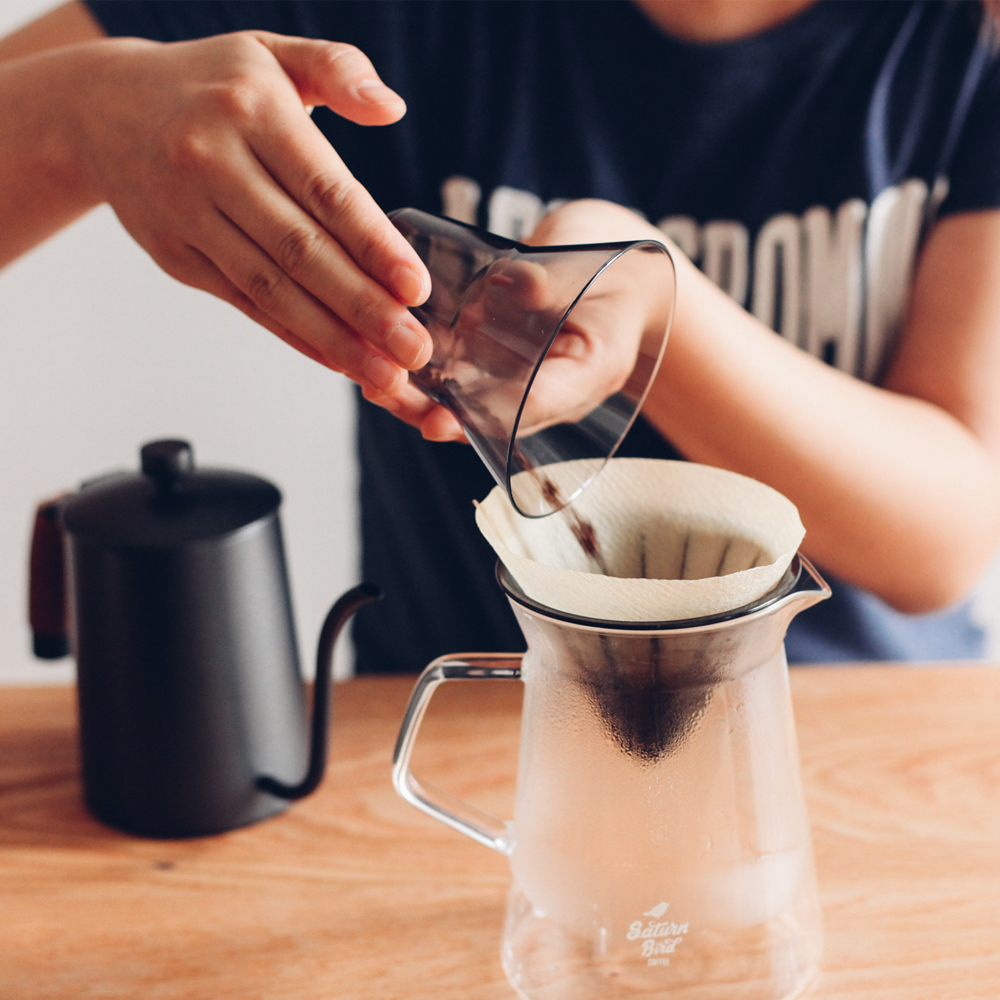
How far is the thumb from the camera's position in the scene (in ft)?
1.55

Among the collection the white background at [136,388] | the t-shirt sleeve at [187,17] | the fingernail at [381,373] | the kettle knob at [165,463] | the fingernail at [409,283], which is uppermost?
the t-shirt sleeve at [187,17]

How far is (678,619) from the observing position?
1.14ft

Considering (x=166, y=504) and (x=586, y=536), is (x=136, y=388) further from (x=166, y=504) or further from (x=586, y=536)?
(x=586, y=536)

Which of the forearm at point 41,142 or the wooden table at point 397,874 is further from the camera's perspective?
the forearm at point 41,142

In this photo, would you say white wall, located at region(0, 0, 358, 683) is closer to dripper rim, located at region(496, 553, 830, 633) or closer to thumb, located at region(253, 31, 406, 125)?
thumb, located at region(253, 31, 406, 125)

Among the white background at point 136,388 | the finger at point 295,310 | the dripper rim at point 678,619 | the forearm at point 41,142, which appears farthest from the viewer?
the white background at point 136,388

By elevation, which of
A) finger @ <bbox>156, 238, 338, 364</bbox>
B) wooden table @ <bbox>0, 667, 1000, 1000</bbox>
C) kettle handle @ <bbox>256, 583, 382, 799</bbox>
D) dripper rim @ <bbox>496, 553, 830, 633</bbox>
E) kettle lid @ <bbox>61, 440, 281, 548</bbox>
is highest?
finger @ <bbox>156, 238, 338, 364</bbox>

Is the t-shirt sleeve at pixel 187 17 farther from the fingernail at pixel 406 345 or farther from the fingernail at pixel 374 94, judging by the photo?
the fingernail at pixel 406 345

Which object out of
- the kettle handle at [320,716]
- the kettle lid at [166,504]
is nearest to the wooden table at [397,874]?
the kettle handle at [320,716]

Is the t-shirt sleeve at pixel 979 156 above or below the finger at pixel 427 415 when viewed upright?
above

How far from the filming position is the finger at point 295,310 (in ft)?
1.47

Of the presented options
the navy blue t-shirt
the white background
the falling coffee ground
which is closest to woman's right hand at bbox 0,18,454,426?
the falling coffee ground

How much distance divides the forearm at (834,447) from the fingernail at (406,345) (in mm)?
239

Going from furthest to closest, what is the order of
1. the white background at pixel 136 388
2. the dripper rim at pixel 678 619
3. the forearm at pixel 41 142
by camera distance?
the white background at pixel 136 388, the forearm at pixel 41 142, the dripper rim at pixel 678 619
